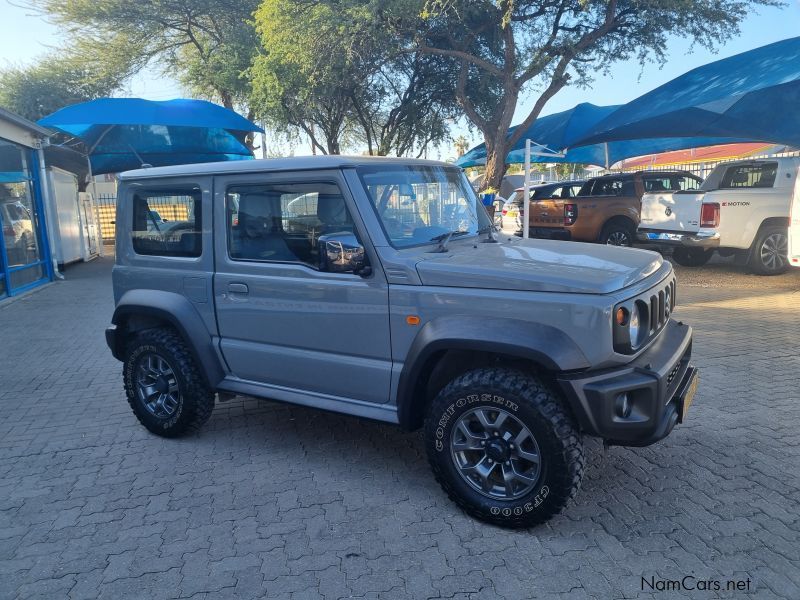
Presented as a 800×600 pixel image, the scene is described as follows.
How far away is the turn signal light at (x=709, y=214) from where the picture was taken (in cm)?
979

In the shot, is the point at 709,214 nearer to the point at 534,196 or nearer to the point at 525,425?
the point at 534,196

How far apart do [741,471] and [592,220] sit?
9816 mm

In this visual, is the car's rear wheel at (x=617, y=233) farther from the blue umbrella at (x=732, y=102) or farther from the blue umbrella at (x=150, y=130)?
the blue umbrella at (x=150, y=130)

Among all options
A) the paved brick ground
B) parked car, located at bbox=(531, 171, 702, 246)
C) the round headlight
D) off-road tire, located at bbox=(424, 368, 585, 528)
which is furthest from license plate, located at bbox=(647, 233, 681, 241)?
off-road tire, located at bbox=(424, 368, 585, 528)

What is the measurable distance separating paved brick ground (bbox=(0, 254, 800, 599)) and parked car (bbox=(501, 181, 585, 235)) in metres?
9.26

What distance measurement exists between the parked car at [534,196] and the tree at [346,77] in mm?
4995

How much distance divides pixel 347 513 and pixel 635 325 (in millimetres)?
1837

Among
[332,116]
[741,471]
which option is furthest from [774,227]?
[332,116]

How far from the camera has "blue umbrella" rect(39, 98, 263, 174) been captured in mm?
11477

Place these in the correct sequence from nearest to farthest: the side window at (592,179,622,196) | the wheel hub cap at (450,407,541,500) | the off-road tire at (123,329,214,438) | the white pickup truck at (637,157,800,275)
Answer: the wheel hub cap at (450,407,541,500), the off-road tire at (123,329,214,438), the white pickup truck at (637,157,800,275), the side window at (592,179,622,196)

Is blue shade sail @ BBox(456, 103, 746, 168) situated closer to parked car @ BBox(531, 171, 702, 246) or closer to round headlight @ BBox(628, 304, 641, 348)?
parked car @ BBox(531, 171, 702, 246)

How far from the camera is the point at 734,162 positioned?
10.1m

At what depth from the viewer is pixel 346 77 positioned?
53.9 ft

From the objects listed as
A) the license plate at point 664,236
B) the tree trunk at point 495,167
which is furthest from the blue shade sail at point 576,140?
the license plate at point 664,236
